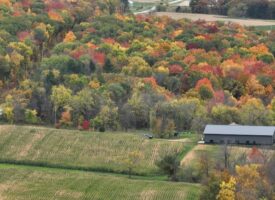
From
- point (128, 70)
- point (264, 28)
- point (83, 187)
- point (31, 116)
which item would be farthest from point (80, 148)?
point (264, 28)

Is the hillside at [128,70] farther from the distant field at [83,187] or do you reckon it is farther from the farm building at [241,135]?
the distant field at [83,187]

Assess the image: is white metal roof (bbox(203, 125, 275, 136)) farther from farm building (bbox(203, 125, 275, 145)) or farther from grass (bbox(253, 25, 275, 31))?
grass (bbox(253, 25, 275, 31))

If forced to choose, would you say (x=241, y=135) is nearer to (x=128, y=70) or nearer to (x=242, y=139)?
(x=242, y=139)

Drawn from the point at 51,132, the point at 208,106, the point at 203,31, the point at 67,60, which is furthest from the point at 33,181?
the point at 203,31

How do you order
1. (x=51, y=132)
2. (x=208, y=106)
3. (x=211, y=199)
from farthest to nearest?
(x=208, y=106), (x=51, y=132), (x=211, y=199)

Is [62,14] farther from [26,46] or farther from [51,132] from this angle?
[51,132]

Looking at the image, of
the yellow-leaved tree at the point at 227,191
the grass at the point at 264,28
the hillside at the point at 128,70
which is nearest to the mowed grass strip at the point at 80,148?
the hillside at the point at 128,70
